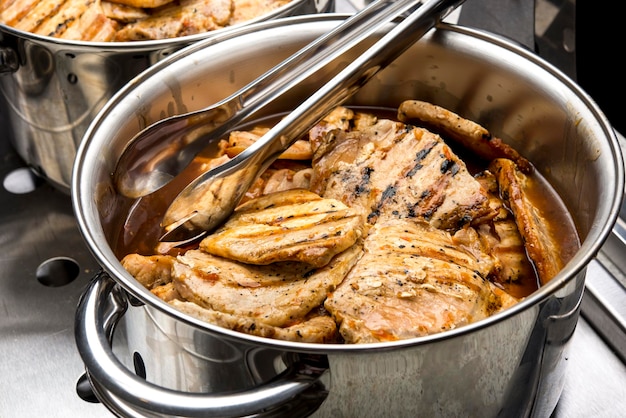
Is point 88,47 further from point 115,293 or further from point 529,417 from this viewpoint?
point 529,417

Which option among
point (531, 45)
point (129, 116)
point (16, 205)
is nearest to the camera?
point (129, 116)

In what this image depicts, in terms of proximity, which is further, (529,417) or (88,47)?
(88,47)

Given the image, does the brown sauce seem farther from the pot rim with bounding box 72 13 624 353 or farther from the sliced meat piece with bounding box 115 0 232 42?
the sliced meat piece with bounding box 115 0 232 42

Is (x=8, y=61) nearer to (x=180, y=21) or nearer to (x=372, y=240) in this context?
(x=180, y=21)

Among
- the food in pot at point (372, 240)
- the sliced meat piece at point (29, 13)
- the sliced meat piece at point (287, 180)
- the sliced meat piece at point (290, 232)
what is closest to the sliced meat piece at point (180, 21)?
the sliced meat piece at point (29, 13)

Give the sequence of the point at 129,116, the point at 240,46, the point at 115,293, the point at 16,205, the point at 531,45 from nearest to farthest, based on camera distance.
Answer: the point at 115,293
the point at 129,116
the point at 240,46
the point at 16,205
the point at 531,45

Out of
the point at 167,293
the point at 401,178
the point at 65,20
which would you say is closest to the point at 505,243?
the point at 401,178

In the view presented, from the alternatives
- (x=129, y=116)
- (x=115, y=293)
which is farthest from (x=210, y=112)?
(x=115, y=293)
